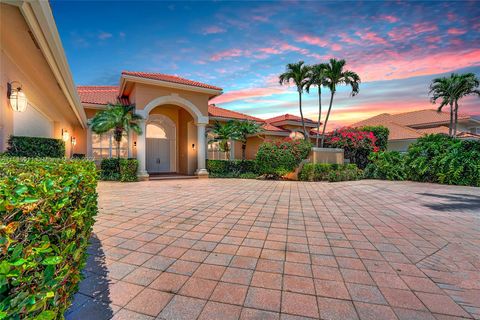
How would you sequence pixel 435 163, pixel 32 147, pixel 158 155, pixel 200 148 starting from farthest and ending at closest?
1. pixel 158 155
2. pixel 200 148
3. pixel 435 163
4. pixel 32 147

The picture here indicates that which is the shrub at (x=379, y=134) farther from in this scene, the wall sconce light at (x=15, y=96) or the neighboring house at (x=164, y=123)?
the wall sconce light at (x=15, y=96)

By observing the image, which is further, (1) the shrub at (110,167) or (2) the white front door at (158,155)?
(2) the white front door at (158,155)

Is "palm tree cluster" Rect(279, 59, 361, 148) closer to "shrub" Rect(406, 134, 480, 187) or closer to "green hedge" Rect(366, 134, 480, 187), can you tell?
"green hedge" Rect(366, 134, 480, 187)

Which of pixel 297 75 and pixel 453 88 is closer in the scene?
pixel 297 75

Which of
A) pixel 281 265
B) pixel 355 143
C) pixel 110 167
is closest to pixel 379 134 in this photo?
pixel 355 143

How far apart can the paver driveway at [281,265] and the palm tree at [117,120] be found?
725 cm

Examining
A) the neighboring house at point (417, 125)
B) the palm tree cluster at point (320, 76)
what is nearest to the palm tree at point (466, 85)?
the neighboring house at point (417, 125)

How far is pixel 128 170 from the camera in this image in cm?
1209

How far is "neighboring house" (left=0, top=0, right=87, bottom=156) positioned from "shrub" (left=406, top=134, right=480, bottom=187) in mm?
15348

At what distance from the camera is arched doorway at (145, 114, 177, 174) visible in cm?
1553

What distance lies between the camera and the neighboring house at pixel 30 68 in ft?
12.3

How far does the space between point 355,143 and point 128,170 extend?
16.4 metres

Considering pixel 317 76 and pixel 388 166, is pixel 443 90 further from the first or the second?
pixel 388 166

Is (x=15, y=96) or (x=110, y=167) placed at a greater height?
(x=15, y=96)
